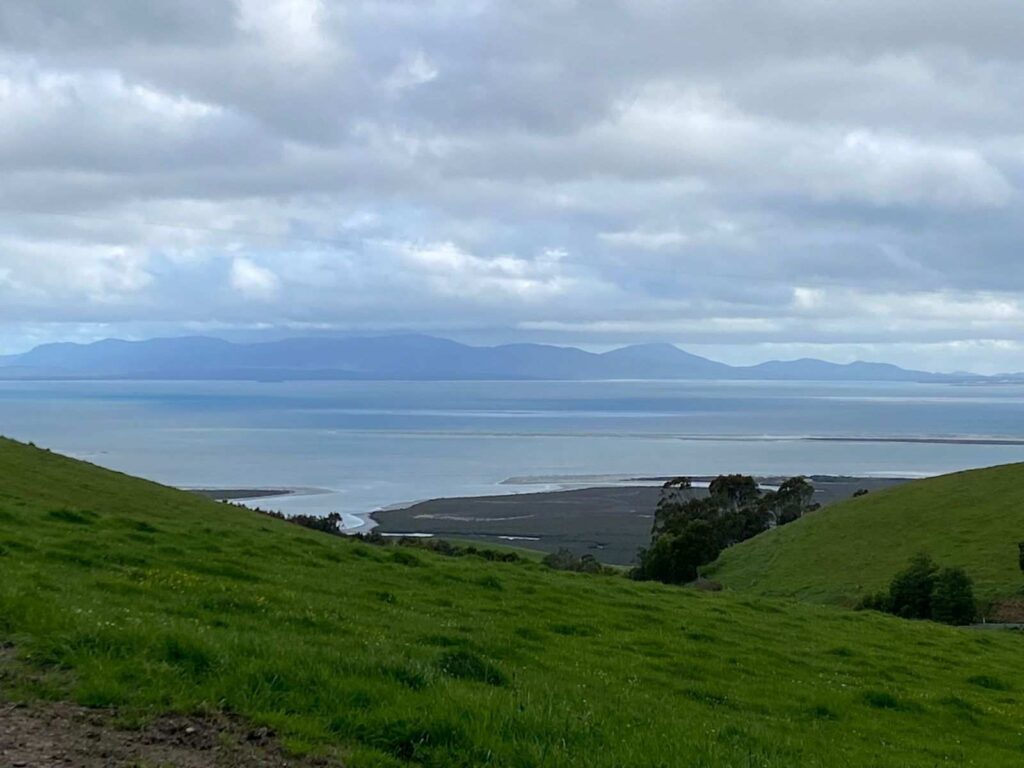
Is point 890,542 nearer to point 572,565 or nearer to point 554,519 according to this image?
point 572,565

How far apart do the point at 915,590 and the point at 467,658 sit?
1220 inches

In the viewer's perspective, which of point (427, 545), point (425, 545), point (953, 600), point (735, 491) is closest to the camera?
point (953, 600)

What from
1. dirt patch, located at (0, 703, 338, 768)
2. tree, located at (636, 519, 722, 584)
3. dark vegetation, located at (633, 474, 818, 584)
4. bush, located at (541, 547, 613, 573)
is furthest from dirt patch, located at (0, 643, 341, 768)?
dark vegetation, located at (633, 474, 818, 584)

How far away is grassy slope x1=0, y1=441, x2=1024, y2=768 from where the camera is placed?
8219 mm

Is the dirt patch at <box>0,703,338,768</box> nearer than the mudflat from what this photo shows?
Yes

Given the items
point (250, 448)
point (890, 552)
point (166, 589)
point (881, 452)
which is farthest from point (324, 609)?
point (881, 452)

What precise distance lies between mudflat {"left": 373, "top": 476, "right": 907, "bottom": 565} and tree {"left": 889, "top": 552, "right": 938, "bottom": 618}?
25.0 meters

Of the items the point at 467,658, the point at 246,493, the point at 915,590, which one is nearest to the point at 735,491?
the point at 915,590

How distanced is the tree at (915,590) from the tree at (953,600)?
47 cm

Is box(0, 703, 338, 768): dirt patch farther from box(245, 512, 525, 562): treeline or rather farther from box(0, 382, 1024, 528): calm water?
box(0, 382, 1024, 528): calm water

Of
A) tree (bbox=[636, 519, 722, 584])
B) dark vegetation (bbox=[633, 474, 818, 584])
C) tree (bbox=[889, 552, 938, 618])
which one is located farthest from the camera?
dark vegetation (bbox=[633, 474, 818, 584])

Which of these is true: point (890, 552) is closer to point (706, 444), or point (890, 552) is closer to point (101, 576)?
point (101, 576)

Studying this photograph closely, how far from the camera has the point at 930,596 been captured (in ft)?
121

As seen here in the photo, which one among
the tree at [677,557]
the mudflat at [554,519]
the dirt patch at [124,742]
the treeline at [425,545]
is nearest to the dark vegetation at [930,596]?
the treeline at [425,545]
